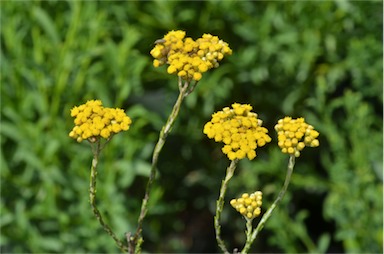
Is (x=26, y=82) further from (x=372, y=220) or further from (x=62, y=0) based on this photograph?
(x=372, y=220)

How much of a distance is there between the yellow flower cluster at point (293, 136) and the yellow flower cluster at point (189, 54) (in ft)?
0.46

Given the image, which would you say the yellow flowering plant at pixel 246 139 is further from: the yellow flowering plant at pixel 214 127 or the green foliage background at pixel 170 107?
the green foliage background at pixel 170 107

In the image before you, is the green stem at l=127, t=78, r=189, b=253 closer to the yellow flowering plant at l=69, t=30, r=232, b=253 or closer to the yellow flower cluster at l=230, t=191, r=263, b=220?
the yellow flowering plant at l=69, t=30, r=232, b=253

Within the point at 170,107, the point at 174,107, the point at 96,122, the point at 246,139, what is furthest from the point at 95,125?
the point at 170,107

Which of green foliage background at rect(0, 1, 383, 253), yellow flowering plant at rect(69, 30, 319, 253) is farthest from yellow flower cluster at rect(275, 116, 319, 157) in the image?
green foliage background at rect(0, 1, 383, 253)

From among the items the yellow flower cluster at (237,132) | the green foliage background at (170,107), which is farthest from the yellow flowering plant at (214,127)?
the green foliage background at (170,107)

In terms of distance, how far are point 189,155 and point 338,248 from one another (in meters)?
0.93

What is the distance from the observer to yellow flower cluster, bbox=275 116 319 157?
1.03 m

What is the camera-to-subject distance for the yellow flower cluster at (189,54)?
1.02 m

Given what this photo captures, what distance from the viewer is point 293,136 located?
3.41 feet

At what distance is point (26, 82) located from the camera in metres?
2.40

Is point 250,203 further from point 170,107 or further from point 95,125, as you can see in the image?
point 170,107

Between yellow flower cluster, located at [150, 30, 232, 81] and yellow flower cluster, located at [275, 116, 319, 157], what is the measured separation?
0.14 m

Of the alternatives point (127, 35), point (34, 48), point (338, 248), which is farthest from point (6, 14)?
point (338, 248)
